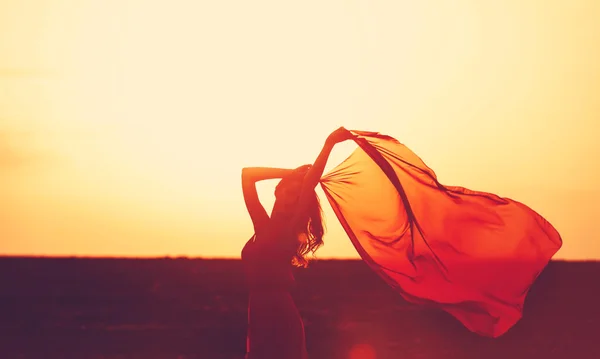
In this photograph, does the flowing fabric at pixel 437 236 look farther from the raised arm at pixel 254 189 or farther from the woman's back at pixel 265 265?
the woman's back at pixel 265 265

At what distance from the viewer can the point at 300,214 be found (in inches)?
154

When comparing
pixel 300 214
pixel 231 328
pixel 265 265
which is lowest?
pixel 231 328

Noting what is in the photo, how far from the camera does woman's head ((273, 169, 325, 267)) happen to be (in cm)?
397

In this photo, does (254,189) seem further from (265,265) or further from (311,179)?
(265,265)

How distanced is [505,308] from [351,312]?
18415 millimetres

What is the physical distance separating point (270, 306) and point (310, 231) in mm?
601

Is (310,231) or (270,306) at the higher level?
(310,231)

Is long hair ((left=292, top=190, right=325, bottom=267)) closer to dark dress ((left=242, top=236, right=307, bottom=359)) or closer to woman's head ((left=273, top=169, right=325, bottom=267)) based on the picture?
woman's head ((left=273, top=169, right=325, bottom=267))

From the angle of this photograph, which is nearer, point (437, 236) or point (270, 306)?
point (270, 306)

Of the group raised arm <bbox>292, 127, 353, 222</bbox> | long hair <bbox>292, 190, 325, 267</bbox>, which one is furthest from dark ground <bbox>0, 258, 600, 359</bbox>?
raised arm <bbox>292, 127, 353, 222</bbox>

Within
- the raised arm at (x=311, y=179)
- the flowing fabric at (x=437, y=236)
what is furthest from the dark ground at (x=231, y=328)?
the raised arm at (x=311, y=179)

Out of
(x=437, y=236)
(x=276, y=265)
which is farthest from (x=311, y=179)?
(x=437, y=236)

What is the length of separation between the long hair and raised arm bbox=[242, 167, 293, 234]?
255 mm

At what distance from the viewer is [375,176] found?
5.43 metres
